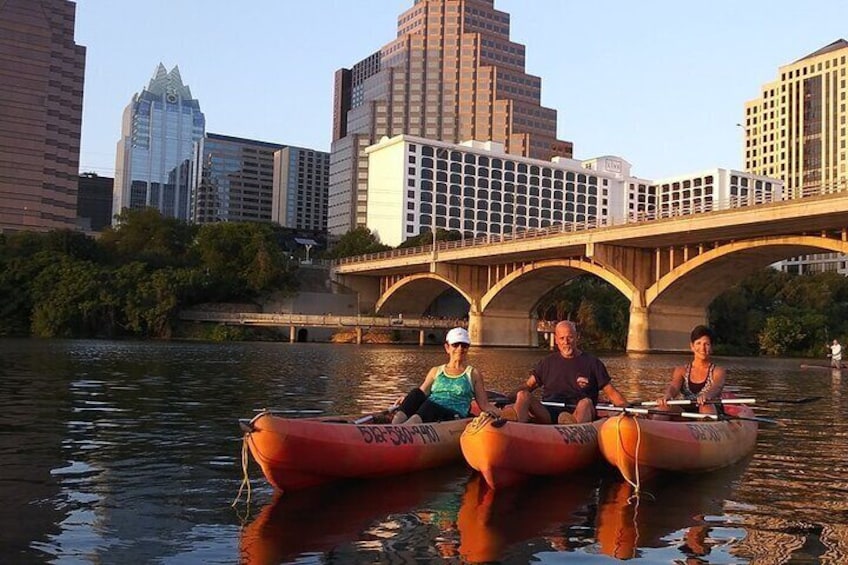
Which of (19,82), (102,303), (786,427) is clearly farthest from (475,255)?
(19,82)

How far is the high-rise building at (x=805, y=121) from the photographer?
480 ft

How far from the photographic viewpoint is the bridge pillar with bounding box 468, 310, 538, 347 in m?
69.6

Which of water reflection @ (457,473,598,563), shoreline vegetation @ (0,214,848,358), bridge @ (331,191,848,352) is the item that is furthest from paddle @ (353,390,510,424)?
shoreline vegetation @ (0,214,848,358)

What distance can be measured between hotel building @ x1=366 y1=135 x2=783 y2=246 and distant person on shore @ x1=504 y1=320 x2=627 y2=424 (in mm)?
127610

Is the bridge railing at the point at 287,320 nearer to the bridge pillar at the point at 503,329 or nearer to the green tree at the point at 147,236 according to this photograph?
the bridge pillar at the point at 503,329

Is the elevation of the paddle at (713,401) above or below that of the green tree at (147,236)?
below

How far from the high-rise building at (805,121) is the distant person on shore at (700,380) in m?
133

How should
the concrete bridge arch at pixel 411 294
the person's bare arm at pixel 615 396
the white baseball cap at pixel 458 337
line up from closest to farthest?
the white baseball cap at pixel 458 337
the person's bare arm at pixel 615 396
the concrete bridge arch at pixel 411 294

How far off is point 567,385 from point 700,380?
2123 mm

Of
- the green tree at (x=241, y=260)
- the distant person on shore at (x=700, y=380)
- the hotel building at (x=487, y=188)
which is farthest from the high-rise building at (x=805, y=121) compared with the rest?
the distant person on shore at (x=700, y=380)

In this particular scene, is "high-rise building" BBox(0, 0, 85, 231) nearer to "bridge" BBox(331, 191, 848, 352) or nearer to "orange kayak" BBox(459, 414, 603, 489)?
"bridge" BBox(331, 191, 848, 352)

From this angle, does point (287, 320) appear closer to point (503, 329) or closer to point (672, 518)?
point (503, 329)

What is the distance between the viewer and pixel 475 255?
206 ft

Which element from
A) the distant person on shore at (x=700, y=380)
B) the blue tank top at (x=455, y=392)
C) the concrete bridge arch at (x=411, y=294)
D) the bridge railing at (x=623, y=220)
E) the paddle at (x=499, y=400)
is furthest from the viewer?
the concrete bridge arch at (x=411, y=294)
